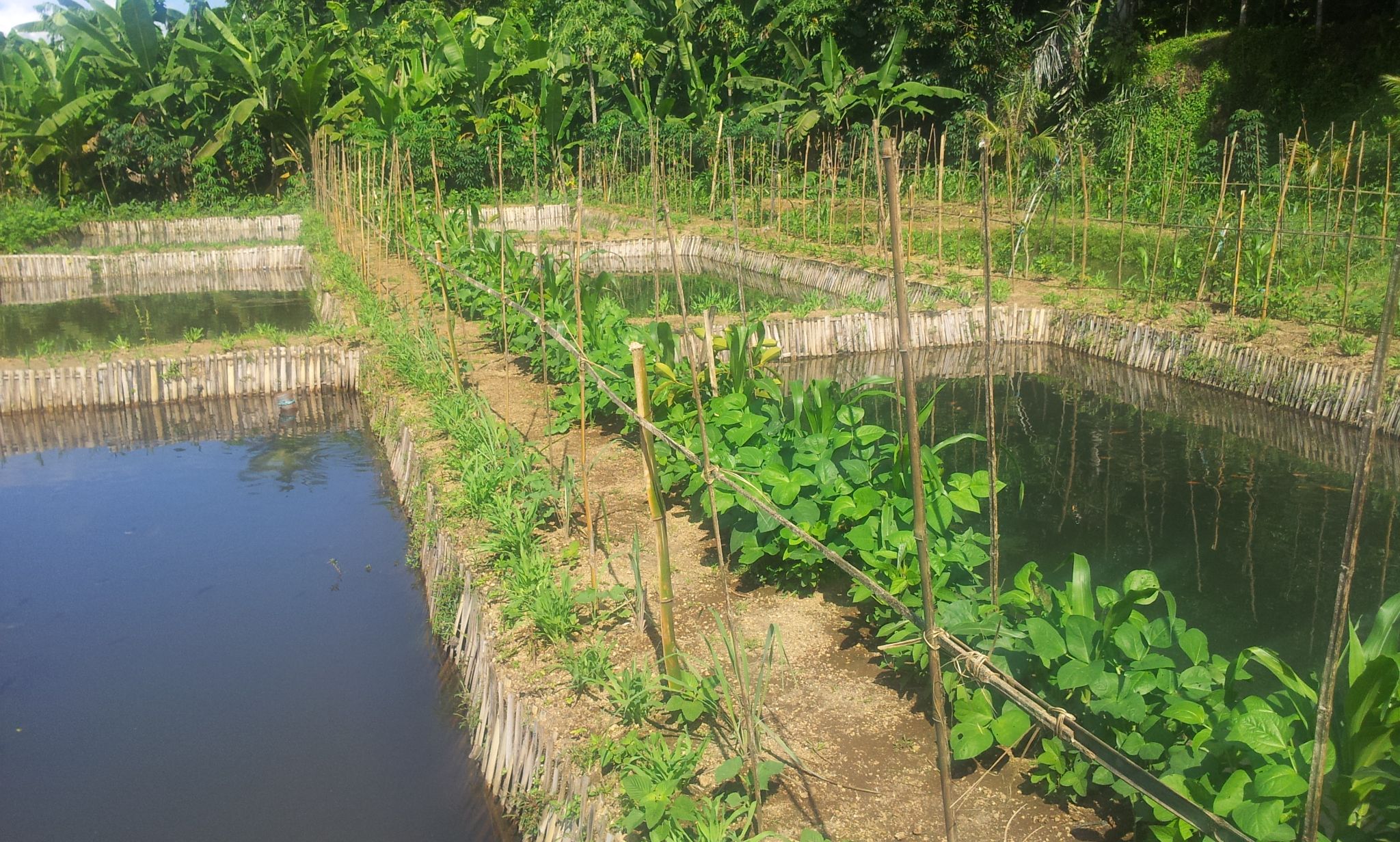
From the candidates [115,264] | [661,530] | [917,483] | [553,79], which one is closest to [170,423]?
[661,530]

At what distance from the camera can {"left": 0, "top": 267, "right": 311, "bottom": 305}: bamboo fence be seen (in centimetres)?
1220

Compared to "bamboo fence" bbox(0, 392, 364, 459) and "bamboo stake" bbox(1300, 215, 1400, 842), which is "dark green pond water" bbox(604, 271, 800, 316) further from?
"bamboo stake" bbox(1300, 215, 1400, 842)

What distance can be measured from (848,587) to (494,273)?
4.56m

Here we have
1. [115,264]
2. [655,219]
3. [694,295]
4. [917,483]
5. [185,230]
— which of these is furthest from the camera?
[185,230]

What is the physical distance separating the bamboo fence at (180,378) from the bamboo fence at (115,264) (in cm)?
563

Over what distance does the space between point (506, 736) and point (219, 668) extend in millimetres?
1704

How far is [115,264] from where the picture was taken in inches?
497

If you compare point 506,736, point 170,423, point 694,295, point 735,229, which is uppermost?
point 735,229

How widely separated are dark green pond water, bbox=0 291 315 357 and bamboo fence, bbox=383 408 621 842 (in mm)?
6069

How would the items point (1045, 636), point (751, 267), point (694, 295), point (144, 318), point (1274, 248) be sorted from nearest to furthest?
1. point (1045, 636)
2. point (1274, 248)
3. point (694, 295)
4. point (144, 318)
5. point (751, 267)

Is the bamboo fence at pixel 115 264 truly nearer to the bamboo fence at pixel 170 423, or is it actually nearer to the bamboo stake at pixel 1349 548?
the bamboo fence at pixel 170 423

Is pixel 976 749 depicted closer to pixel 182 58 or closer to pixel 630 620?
pixel 630 620

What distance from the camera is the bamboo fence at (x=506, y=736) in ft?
9.05

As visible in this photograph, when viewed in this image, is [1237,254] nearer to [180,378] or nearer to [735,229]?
[735,229]
